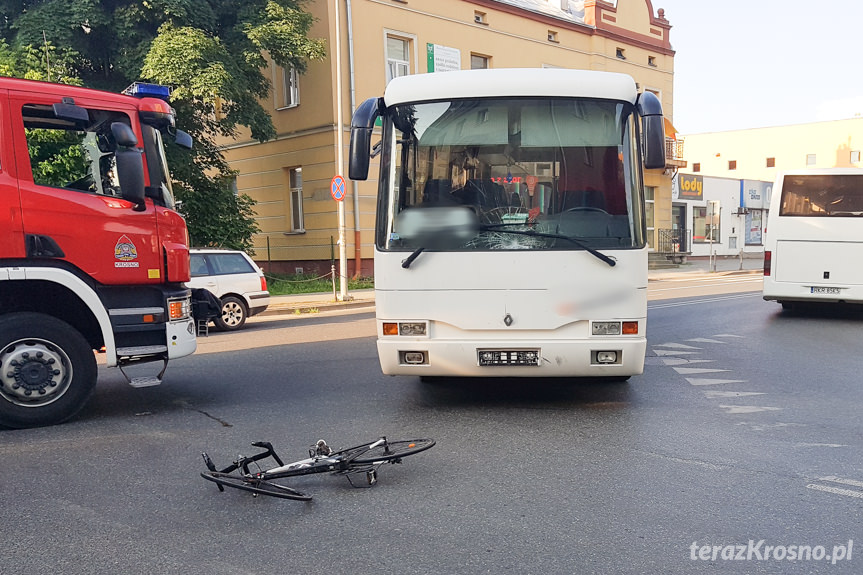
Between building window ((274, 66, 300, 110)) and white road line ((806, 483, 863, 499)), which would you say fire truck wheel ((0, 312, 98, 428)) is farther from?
building window ((274, 66, 300, 110))

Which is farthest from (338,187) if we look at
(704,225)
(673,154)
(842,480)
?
(704,225)

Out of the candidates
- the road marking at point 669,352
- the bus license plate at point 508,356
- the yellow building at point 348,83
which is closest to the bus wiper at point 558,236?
the bus license plate at point 508,356

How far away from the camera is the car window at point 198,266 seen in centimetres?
1283

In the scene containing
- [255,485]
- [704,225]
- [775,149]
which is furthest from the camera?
[775,149]

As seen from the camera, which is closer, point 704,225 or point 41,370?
point 41,370

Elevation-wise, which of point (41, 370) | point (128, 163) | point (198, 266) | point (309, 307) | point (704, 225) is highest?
point (128, 163)

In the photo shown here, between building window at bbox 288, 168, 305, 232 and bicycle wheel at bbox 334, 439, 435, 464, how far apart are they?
21129 millimetres

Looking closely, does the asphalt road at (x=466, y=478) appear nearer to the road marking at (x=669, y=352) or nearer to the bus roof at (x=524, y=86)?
the road marking at (x=669, y=352)

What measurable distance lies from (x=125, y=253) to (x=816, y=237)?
1165 cm

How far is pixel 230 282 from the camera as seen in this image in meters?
13.2

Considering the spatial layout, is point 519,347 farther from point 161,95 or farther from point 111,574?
point 161,95

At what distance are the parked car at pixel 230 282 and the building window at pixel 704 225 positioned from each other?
34.3m

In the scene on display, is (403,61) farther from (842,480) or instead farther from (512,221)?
(842,480)

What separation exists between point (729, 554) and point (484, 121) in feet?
13.0
